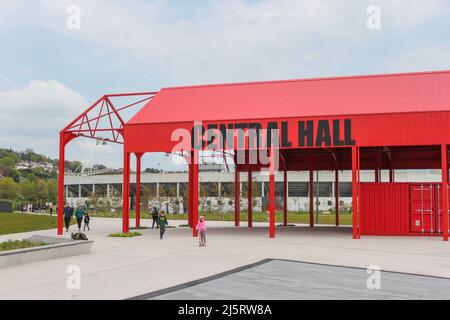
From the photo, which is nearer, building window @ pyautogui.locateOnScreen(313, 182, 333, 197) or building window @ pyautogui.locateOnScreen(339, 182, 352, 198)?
building window @ pyautogui.locateOnScreen(339, 182, 352, 198)

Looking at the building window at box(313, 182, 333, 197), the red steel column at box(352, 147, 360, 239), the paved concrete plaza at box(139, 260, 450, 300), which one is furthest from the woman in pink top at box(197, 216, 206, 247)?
the building window at box(313, 182, 333, 197)

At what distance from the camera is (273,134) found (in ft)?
88.2

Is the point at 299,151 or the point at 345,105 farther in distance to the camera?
the point at 299,151

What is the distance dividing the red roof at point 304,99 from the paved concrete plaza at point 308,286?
13416mm

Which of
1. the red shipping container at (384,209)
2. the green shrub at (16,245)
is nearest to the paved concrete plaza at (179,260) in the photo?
the green shrub at (16,245)

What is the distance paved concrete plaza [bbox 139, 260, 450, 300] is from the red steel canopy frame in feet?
35.3

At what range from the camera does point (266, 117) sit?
27156 mm

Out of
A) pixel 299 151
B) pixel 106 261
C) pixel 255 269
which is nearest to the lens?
pixel 255 269

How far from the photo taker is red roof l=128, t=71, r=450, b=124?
26.7 m

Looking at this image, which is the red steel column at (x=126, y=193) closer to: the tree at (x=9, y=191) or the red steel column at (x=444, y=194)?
the red steel column at (x=444, y=194)

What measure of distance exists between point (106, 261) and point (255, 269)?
5080 mm

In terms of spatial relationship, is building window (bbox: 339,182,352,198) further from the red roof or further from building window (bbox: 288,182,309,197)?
the red roof

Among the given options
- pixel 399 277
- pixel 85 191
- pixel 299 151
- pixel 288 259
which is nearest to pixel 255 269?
pixel 288 259
